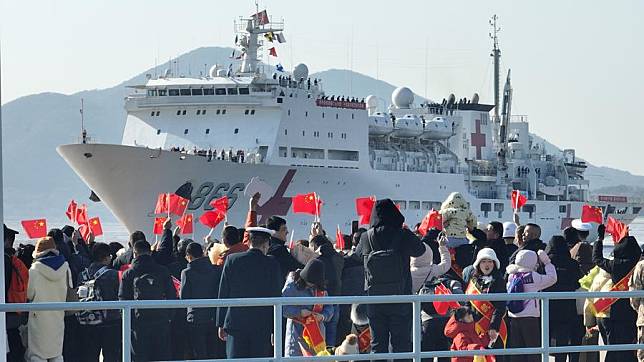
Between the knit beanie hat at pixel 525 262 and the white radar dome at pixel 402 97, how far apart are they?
48400mm

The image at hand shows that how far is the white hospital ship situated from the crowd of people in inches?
1256

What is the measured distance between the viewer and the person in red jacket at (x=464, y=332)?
985 cm

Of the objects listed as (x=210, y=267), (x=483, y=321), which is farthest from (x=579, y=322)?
(x=210, y=267)

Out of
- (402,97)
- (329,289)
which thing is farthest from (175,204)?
(402,97)

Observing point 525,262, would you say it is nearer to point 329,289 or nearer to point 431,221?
point 329,289

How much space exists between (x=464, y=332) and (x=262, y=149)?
3555 cm

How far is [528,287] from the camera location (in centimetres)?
1038

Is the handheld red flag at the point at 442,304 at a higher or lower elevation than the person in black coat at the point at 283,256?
lower

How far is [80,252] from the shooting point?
47.3ft

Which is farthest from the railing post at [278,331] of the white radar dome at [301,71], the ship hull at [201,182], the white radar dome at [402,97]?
the white radar dome at [402,97]

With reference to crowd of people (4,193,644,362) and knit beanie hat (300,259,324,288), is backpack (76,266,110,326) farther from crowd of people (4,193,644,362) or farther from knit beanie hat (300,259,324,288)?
knit beanie hat (300,259,324,288)

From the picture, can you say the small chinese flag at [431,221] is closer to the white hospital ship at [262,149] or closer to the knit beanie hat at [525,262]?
the knit beanie hat at [525,262]

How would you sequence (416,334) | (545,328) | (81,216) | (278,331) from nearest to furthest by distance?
(278,331), (416,334), (545,328), (81,216)

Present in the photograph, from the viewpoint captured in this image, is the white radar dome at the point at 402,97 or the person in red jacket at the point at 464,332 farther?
the white radar dome at the point at 402,97
